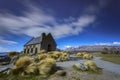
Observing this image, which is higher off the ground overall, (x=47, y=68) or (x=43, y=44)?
(x=43, y=44)

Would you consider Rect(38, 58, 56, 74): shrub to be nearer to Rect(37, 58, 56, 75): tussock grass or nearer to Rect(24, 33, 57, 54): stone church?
Rect(37, 58, 56, 75): tussock grass

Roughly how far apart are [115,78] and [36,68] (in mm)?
8380

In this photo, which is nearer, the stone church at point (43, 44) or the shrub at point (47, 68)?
the shrub at point (47, 68)

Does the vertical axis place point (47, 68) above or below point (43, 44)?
below

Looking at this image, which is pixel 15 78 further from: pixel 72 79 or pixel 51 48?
pixel 51 48

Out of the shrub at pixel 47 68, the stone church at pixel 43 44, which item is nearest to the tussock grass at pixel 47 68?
the shrub at pixel 47 68

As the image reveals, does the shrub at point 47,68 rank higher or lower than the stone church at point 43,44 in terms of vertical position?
lower

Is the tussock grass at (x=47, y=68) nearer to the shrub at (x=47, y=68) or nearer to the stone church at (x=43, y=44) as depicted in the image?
the shrub at (x=47, y=68)

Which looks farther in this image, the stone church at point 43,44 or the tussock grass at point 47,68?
the stone church at point 43,44

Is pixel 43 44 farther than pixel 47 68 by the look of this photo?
Yes

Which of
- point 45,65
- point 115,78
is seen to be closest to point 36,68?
point 45,65

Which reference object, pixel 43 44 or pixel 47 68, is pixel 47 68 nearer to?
pixel 47 68

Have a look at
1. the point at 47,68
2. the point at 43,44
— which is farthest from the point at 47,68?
the point at 43,44

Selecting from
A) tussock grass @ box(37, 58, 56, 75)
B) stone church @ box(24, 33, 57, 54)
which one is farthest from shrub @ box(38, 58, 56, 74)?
stone church @ box(24, 33, 57, 54)
